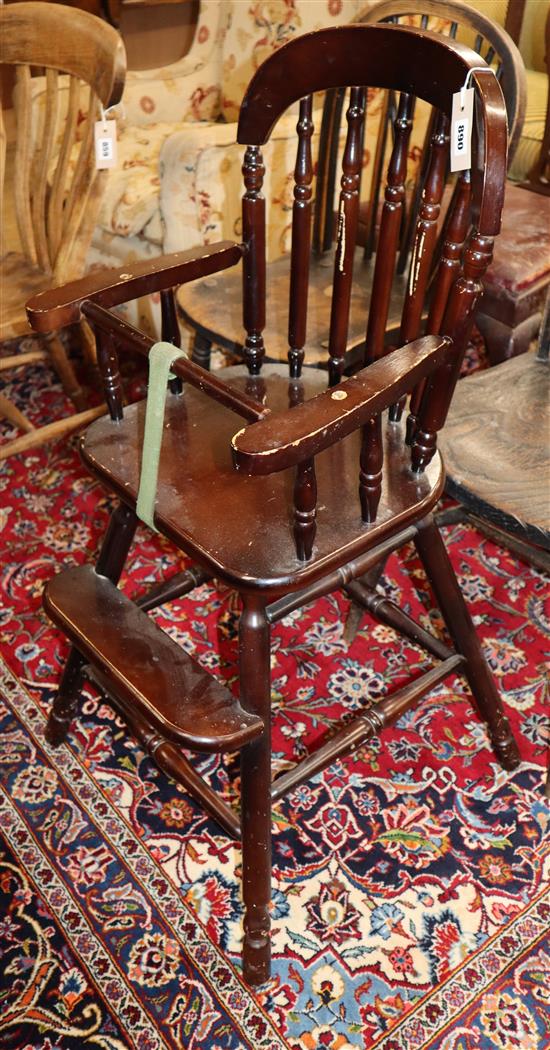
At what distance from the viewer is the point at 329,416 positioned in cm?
93

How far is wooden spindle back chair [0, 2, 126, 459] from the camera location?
177cm

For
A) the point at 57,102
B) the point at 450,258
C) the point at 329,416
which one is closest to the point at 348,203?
the point at 450,258

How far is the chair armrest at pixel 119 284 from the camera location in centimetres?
116

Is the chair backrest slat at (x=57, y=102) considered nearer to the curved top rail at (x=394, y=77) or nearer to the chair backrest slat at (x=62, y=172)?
the chair backrest slat at (x=62, y=172)

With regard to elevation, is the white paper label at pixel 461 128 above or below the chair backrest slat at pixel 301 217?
above

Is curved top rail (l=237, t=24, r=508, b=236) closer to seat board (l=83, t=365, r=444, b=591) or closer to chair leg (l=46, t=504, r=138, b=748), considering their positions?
seat board (l=83, t=365, r=444, b=591)

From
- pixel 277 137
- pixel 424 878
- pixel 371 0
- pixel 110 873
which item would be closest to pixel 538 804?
pixel 424 878

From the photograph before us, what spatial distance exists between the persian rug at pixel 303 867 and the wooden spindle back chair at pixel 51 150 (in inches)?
27.9

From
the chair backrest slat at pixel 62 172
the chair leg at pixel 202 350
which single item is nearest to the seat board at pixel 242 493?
the chair leg at pixel 202 350

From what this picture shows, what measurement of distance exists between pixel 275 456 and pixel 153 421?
27 cm

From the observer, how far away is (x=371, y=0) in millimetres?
2424

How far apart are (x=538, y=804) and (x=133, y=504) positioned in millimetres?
889

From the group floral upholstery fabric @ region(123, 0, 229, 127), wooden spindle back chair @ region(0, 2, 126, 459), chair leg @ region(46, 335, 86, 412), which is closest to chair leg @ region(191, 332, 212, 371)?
wooden spindle back chair @ region(0, 2, 126, 459)

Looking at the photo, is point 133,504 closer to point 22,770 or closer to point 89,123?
point 22,770
